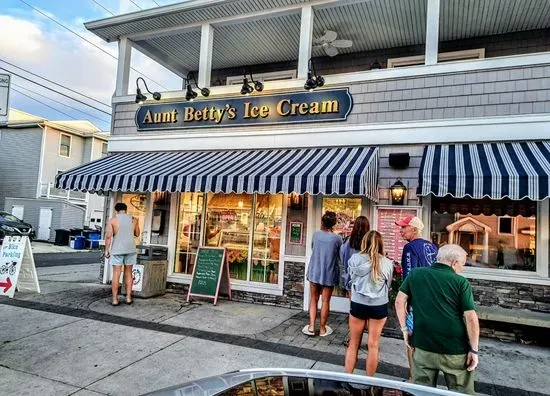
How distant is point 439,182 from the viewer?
5121 mm

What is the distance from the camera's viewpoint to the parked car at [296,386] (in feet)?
6.14

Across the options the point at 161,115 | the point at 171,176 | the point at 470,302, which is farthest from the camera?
the point at 161,115

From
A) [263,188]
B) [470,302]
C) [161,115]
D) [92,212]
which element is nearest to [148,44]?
[161,115]

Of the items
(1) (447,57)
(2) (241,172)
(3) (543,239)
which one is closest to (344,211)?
(2) (241,172)

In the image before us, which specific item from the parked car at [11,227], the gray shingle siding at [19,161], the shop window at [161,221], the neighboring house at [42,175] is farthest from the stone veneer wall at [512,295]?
the gray shingle siding at [19,161]

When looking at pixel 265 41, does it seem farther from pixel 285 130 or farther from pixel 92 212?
pixel 92 212

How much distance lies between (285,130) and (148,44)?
4.63 metres

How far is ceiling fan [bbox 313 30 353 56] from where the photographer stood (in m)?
7.69

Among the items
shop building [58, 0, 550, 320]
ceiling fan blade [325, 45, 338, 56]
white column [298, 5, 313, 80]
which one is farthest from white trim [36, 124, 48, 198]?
white column [298, 5, 313, 80]

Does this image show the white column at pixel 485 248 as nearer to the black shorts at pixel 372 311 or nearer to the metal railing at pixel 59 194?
the black shorts at pixel 372 311

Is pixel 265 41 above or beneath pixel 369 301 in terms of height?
above

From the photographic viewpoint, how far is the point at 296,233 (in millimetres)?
7230

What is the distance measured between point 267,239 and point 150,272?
2.45 meters

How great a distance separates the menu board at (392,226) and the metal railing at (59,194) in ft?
71.1
